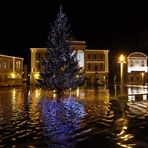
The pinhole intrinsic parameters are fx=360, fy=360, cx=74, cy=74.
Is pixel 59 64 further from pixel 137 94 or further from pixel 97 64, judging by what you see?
pixel 97 64

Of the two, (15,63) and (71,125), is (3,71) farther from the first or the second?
(71,125)

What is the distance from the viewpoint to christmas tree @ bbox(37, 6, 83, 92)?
35.5 metres

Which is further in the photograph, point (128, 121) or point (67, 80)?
point (67, 80)

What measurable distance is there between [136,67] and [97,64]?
36.9 feet

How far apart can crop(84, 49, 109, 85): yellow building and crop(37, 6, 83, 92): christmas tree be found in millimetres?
59638

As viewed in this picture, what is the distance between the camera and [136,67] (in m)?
99.1

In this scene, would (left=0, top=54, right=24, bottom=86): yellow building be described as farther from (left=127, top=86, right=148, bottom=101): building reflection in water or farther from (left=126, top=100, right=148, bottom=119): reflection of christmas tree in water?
(left=126, top=100, right=148, bottom=119): reflection of christmas tree in water

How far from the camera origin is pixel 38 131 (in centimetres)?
1250

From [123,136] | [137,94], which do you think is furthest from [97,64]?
[123,136]

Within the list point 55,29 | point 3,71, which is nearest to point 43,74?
point 55,29

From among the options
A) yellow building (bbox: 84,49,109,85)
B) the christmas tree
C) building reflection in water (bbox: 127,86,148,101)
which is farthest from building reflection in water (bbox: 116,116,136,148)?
yellow building (bbox: 84,49,109,85)

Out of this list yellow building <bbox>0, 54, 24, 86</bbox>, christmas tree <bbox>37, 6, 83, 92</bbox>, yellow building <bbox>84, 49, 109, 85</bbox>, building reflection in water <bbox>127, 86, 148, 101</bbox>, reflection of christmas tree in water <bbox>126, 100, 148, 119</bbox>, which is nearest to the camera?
reflection of christmas tree in water <bbox>126, 100, 148, 119</bbox>

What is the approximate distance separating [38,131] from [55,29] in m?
24.6

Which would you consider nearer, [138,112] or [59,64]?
[138,112]
